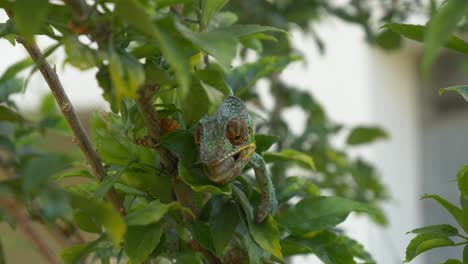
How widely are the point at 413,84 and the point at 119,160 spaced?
2.43 meters

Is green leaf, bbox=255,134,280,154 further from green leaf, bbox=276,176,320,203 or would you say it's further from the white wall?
the white wall

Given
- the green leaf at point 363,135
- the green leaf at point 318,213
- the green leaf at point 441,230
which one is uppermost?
the green leaf at point 441,230

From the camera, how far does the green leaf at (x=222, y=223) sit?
1.63 feet

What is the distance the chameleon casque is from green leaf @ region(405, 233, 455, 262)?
111mm

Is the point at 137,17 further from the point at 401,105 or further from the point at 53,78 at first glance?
the point at 401,105

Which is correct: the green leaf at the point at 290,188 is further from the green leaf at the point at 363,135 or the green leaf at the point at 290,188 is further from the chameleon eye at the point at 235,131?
the green leaf at the point at 363,135

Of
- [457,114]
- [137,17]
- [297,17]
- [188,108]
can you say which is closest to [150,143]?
[188,108]

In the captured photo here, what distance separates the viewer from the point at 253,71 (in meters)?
0.72

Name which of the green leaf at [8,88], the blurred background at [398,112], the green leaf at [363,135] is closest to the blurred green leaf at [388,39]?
the green leaf at [363,135]

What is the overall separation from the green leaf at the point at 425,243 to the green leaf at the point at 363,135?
737 mm

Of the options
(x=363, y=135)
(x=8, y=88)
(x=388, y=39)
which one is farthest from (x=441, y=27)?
(x=363, y=135)

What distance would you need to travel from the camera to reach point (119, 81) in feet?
1.22

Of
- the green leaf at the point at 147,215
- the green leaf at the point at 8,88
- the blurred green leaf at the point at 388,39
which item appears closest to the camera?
the green leaf at the point at 147,215

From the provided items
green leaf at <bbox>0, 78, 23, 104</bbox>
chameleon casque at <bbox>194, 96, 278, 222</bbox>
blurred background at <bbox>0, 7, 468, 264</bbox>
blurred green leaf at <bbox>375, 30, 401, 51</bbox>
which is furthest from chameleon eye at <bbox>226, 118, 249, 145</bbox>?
blurred background at <bbox>0, 7, 468, 264</bbox>
